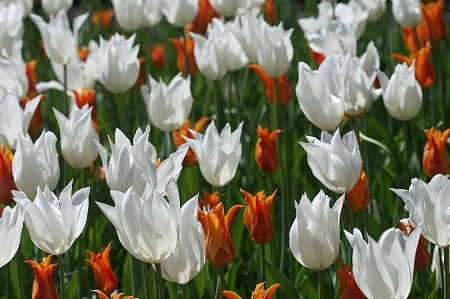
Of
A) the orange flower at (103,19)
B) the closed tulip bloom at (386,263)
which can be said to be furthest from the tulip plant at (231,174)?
the orange flower at (103,19)

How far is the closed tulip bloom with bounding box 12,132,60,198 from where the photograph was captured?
2205 millimetres

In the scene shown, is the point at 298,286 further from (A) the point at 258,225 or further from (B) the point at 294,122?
(B) the point at 294,122

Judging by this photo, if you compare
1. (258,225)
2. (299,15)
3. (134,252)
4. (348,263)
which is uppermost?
(134,252)

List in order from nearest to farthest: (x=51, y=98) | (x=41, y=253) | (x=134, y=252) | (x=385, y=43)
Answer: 1. (x=134, y=252)
2. (x=41, y=253)
3. (x=51, y=98)
4. (x=385, y=43)

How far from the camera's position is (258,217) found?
85.1 inches

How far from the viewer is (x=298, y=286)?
243 cm

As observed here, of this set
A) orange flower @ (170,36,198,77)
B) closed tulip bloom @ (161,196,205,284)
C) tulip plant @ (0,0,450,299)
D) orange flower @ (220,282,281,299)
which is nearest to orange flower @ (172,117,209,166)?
tulip plant @ (0,0,450,299)

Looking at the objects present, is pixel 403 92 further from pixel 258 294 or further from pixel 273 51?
pixel 258 294

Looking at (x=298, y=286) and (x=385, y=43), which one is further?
(x=385, y=43)

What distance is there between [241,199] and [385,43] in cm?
178

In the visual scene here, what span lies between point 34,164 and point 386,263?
0.97 meters

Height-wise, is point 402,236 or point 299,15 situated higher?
point 402,236

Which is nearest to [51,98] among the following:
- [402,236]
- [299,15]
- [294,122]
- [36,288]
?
[294,122]

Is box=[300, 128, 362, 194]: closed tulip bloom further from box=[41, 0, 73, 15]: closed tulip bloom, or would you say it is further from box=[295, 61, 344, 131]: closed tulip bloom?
box=[41, 0, 73, 15]: closed tulip bloom
